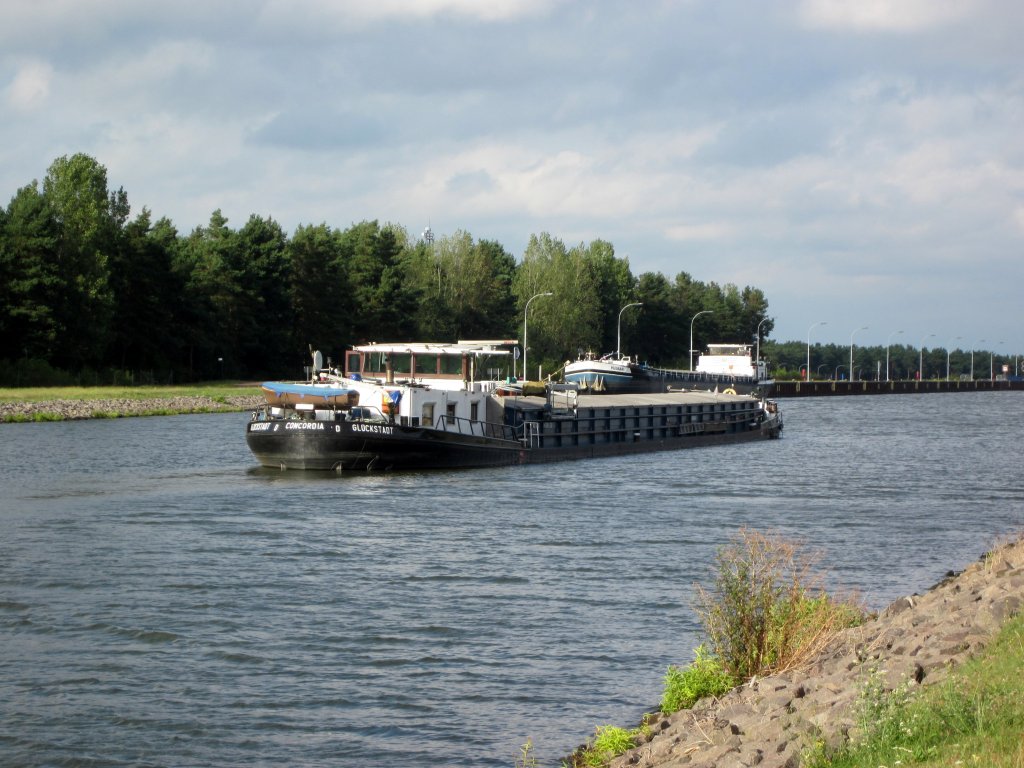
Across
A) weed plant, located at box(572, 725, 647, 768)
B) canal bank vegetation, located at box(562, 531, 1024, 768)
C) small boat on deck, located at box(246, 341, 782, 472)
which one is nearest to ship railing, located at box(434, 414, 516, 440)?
small boat on deck, located at box(246, 341, 782, 472)

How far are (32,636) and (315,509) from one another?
502 inches

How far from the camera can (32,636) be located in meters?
16.1

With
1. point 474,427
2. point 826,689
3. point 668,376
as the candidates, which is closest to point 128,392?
point 474,427

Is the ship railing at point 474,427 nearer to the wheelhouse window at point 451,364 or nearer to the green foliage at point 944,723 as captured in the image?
the wheelhouse window at point 451,364

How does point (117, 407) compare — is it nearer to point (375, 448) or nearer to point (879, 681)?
point (375, 448)

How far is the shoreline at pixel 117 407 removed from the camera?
56844 millimetres

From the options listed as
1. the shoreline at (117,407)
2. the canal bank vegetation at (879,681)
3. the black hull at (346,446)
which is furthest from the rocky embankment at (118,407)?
the canal bank vegetation at (879,681)

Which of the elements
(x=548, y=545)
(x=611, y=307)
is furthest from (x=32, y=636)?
(x=611, y=307)

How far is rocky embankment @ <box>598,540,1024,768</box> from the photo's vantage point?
8914mm

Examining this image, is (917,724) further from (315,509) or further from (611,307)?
(611,307)

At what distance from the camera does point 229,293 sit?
89625 millimetres

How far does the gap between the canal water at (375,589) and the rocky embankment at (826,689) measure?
170 cm

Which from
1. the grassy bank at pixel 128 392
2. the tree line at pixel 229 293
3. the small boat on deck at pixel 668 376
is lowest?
the grassy bank at pixel 128 392

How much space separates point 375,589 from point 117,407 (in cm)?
4796
